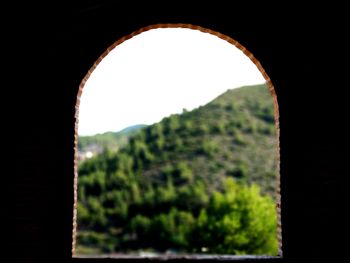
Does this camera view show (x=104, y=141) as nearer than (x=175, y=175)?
No

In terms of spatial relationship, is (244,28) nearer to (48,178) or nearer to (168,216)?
(48,178)

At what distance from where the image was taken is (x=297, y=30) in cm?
392

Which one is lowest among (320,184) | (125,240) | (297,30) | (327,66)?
(125,240)

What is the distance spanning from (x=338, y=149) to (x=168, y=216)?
36.6 metres

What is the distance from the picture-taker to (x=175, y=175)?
43.0 m

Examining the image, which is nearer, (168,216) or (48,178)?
(48,178)

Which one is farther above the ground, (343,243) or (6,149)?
(6,149)

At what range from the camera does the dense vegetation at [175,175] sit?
38656mm

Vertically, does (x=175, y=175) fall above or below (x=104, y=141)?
below

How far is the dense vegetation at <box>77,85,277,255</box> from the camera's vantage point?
38.7 metres

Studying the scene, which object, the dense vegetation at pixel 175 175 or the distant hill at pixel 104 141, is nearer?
the dense vegetation at pixel 175 175

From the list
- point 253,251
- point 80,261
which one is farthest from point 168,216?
point 80,261

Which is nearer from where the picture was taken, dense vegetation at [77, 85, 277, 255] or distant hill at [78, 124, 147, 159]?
dense vegetation at [77, 85, 277, 255]

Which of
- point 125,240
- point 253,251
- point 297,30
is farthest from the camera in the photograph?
point 125,240
